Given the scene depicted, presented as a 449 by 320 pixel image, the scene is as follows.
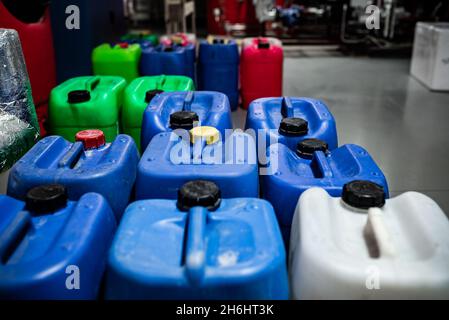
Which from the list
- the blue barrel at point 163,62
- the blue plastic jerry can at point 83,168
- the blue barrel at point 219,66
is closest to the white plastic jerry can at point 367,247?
the blue plastic jerry can at point 83,168

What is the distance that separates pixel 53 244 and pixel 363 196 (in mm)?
629

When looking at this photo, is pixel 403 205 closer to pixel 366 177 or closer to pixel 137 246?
pixel 366 177

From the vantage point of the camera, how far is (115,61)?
2746mm

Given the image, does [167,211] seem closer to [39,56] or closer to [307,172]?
[307,172]

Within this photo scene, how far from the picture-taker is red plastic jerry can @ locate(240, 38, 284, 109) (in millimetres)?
3008

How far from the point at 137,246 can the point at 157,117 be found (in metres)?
0.73

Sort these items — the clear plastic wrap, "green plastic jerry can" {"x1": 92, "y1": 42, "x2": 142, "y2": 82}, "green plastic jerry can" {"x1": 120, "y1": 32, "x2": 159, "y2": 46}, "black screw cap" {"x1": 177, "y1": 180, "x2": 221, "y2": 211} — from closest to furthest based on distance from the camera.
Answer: "black screw cap" {"x1": 177, "y1": 180, "x2": 221, "y2": 211} < the clear plastic wrap < "green plastic jerry can" {"x1": 92, "y1": 42, "x2": 142, "y2": 82} < "green plastic jerry can" {"x1": 120, "y1": 32, "x2": 159, "y2": 46}

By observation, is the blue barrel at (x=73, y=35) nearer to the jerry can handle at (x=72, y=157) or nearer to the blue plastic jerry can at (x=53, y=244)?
the jerry can handle at (x=72, y=157)

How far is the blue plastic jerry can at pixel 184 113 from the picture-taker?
1.38 m

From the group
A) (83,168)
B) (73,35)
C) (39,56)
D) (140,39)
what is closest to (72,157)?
(83,168)

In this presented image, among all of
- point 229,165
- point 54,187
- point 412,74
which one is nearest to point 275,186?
point 229,165

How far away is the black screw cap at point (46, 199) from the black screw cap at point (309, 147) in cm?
67

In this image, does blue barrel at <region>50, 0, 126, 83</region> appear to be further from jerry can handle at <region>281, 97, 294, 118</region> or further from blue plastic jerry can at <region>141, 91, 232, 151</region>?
jerry can handle at <region>281, 97, 294, 118</region>

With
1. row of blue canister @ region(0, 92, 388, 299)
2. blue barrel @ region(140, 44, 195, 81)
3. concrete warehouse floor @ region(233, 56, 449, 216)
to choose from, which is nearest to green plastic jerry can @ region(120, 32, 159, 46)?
blue barrel @ region(140, 44, 195, 81)
